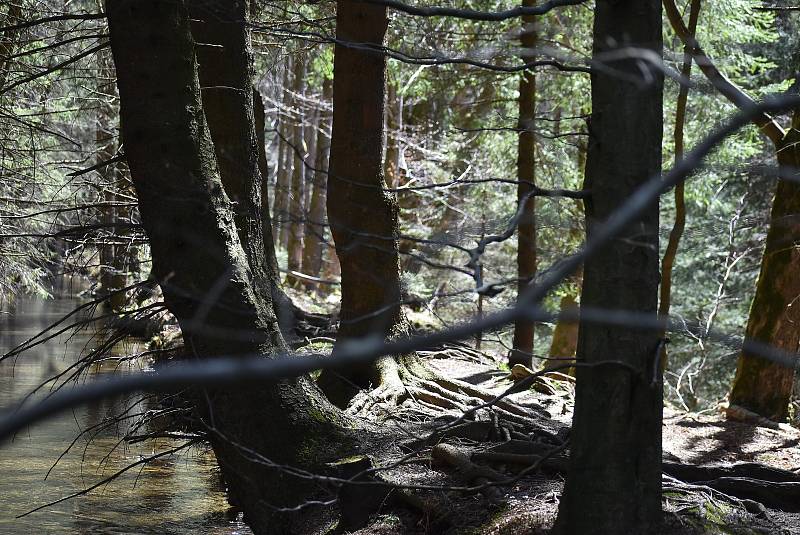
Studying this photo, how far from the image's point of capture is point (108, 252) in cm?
1132

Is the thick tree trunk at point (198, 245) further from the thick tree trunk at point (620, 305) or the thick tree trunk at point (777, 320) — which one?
the thick tree trunk at point (777, 320)

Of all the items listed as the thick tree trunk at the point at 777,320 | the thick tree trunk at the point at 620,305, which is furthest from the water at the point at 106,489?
the thick tree trunk at the point at 777,320

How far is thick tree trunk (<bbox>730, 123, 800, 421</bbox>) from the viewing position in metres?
10.8

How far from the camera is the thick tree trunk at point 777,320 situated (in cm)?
1084

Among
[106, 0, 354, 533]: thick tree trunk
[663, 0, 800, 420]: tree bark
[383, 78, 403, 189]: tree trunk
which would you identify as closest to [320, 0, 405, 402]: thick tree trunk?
[106, 0, 354, 533]: thick tree trunk

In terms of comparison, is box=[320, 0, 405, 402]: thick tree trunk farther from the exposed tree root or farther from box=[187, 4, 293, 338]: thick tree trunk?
the exposed tree root

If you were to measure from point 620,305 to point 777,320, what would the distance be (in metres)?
7.73

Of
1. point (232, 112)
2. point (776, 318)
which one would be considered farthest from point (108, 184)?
point (776, 318)

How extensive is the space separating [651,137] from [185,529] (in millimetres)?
5593

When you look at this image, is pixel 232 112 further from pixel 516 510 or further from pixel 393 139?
pixel 393 139

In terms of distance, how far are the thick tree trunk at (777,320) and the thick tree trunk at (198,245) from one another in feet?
22.0

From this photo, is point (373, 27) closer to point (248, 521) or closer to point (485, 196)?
point (248, 521)

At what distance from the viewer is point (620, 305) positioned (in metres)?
4.17

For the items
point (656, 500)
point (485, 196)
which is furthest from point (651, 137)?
point (485, 196)
